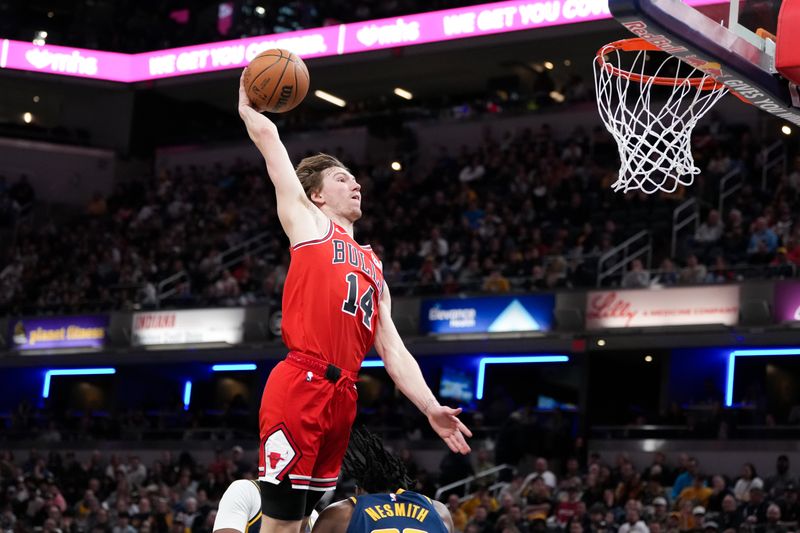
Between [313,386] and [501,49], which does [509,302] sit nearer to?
[501,49]

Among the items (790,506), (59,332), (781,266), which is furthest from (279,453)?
(59,332)

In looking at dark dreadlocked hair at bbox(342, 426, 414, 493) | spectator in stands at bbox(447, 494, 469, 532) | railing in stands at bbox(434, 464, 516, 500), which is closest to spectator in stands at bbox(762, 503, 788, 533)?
spectator in stands at bbox(447, 494, 469, 532)

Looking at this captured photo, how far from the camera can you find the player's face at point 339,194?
5.62 metres

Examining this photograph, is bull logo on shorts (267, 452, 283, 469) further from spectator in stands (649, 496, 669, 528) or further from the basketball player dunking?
spectator in stands (649, 496, 669, 528)

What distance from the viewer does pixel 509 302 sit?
2130 cm

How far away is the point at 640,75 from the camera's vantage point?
359 inches

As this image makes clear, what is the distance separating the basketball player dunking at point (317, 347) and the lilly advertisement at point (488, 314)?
610 inches

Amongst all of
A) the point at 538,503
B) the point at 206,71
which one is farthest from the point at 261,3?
the point at 538,503

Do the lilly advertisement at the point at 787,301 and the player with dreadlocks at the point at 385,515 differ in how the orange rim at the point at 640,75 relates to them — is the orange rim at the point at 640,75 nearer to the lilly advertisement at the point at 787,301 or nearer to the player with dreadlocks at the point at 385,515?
the player with dreadlocks at the point at 385,515

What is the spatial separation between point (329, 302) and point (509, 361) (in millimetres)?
19857

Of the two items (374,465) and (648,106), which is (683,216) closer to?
(648,106)

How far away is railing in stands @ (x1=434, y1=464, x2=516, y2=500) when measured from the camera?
18.4 metres

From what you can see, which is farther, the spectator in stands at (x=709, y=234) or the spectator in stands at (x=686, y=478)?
the spectator in stands at (x=709, y=234)

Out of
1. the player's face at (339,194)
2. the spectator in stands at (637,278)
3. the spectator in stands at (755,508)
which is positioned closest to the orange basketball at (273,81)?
the player's face at (339,194)
